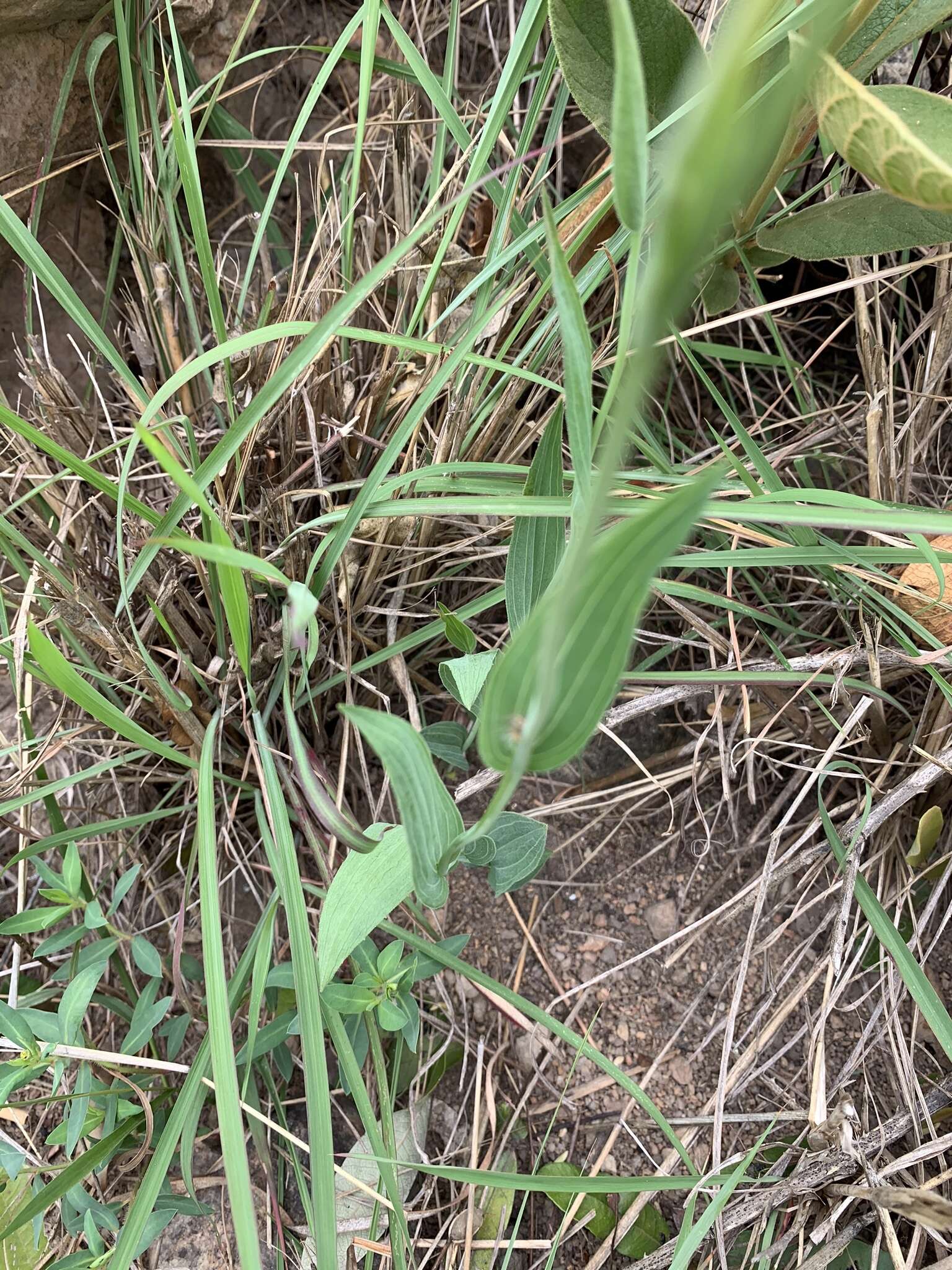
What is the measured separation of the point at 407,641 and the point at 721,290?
511 millimetres

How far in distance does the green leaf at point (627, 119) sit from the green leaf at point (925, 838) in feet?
2.48

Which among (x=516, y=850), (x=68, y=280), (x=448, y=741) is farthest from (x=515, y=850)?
(x=68, y=280)

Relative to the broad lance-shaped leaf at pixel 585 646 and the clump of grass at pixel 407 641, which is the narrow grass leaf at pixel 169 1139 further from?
the broad lance-shaped leaf at pixel 585 646

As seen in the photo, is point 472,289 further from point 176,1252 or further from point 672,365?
point 176,1252

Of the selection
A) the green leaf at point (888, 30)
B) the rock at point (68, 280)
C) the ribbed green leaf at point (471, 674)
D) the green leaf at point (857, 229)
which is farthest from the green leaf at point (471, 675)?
the rock at point (68, 280)

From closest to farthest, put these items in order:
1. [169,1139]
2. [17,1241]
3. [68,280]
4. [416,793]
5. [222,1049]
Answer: [416,793]
[222,1049]
[169,1139]
[17,1241]
[68,280]

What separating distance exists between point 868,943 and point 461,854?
0.52 metres

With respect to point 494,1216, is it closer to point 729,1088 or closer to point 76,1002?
point 729,1088

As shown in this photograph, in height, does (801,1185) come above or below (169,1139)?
below

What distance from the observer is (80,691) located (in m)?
0.73

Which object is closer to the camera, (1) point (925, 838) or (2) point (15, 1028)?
(2) point (15, 1028)

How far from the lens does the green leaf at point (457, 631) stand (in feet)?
2.63

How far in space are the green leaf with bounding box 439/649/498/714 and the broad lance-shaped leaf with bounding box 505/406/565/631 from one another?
0.04 m

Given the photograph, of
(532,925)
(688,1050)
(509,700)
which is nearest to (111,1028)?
(532,925)
